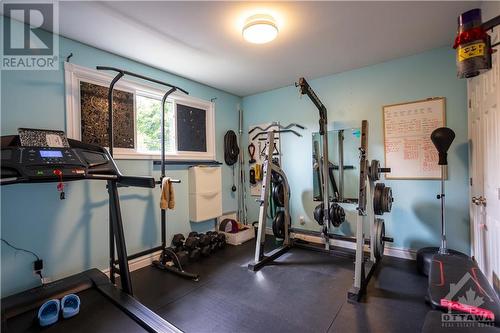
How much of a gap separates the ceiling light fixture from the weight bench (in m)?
2.37

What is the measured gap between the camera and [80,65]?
2510 mm

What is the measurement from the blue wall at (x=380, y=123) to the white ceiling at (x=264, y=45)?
0.74 feet

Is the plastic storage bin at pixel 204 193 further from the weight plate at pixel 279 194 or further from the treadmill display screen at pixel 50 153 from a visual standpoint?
the treadmill display screen at pixel 50 153

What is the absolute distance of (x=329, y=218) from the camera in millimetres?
3309

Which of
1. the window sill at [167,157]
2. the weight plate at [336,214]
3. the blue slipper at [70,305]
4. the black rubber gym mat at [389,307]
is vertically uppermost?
the window sill at [167,157]

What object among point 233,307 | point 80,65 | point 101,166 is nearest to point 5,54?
point 80,65

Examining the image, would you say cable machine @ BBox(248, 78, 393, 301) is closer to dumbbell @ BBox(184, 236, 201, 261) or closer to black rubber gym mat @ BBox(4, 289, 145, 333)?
dumbbell @ BBox(184, 236, 201, 261)

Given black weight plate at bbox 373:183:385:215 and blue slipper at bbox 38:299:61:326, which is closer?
blue slipper at bbox 38:299:61:326

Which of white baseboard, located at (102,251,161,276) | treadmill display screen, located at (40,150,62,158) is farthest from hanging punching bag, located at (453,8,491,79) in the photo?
white baseboard, located at (102,251,161,276)

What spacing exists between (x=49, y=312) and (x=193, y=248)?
1.63m

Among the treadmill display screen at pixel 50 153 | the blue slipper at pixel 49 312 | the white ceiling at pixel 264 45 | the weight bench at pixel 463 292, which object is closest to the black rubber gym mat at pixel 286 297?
the weight bench at pixel 463 292

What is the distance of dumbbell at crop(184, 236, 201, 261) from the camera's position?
3.15 m

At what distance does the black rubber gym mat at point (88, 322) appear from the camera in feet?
5.35

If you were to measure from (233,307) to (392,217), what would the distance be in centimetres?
240
